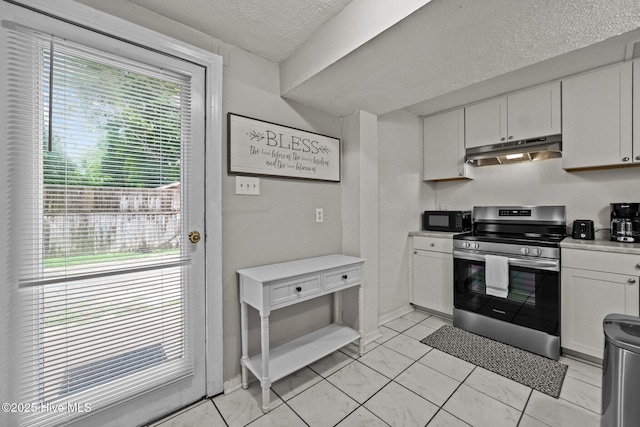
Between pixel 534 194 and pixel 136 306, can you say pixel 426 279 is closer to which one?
pixel 534 194

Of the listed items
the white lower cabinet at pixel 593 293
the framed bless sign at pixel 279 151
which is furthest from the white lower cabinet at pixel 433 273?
the framed bless sign at pixel 279 151

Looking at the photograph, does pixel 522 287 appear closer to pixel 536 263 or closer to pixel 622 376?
pixel 536 263

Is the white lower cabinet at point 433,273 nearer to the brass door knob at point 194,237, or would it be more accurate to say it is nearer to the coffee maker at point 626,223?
the coffee maker at point 626,223

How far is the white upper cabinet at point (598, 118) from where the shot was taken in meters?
2.04

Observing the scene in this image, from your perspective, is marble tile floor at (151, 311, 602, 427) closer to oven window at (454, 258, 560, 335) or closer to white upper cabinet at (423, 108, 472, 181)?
oven window at (454, 258, 560, 335)

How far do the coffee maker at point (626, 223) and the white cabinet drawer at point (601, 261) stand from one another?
394 millimetres

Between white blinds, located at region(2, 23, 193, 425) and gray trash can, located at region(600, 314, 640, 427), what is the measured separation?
6.45ft

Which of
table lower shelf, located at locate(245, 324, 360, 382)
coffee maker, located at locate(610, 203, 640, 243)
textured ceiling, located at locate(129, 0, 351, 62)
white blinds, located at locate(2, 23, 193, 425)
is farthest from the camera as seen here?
coffee maker, located at locate(610, 203, 640, 243)

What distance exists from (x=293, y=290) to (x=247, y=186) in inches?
31.1

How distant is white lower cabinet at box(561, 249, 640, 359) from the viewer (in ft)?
6.00

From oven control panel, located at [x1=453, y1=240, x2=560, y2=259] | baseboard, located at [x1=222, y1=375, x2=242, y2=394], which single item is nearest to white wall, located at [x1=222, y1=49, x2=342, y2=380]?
baseboard, located at [x1=222, y1=375, x2=242, y2=394]

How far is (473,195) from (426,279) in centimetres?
117

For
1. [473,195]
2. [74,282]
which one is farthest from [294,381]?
[473,195]

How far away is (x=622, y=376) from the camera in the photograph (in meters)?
0.86
